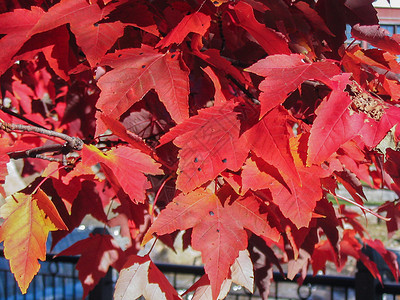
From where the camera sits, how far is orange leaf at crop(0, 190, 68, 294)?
19.7 inches

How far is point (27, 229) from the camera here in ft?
1.69

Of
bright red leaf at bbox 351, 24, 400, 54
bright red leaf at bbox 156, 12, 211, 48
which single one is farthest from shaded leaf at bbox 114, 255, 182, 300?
bright red leaf at bbox 351, 24, 400, 54

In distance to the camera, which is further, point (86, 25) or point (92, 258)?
point (92, 258)

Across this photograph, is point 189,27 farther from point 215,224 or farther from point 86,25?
point 215,224

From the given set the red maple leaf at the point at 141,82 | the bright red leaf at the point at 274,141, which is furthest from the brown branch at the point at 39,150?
the bright red leaf at the point at 274,141

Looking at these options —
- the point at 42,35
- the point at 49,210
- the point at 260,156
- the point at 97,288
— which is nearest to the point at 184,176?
the point at 260,156

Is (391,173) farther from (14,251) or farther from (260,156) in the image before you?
(14,251)

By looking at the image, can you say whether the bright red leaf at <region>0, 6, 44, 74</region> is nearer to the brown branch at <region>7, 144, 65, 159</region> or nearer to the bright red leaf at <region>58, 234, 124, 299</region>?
the brown branch at <region>7, 144, 65, 159</region>

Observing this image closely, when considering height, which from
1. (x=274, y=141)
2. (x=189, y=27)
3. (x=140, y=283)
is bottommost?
(x=140, y=283)

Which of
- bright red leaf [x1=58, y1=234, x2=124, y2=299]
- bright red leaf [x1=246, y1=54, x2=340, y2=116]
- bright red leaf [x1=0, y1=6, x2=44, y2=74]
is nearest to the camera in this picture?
bright red leaf [x1=246, y1=54, x2=340, y2=116]

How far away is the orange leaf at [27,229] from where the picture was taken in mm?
501

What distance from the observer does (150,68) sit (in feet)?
1.67

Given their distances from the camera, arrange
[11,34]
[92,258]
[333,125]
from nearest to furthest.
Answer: [333,125] < [11,34] < [92,258]

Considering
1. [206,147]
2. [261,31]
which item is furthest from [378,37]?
[206,147]
